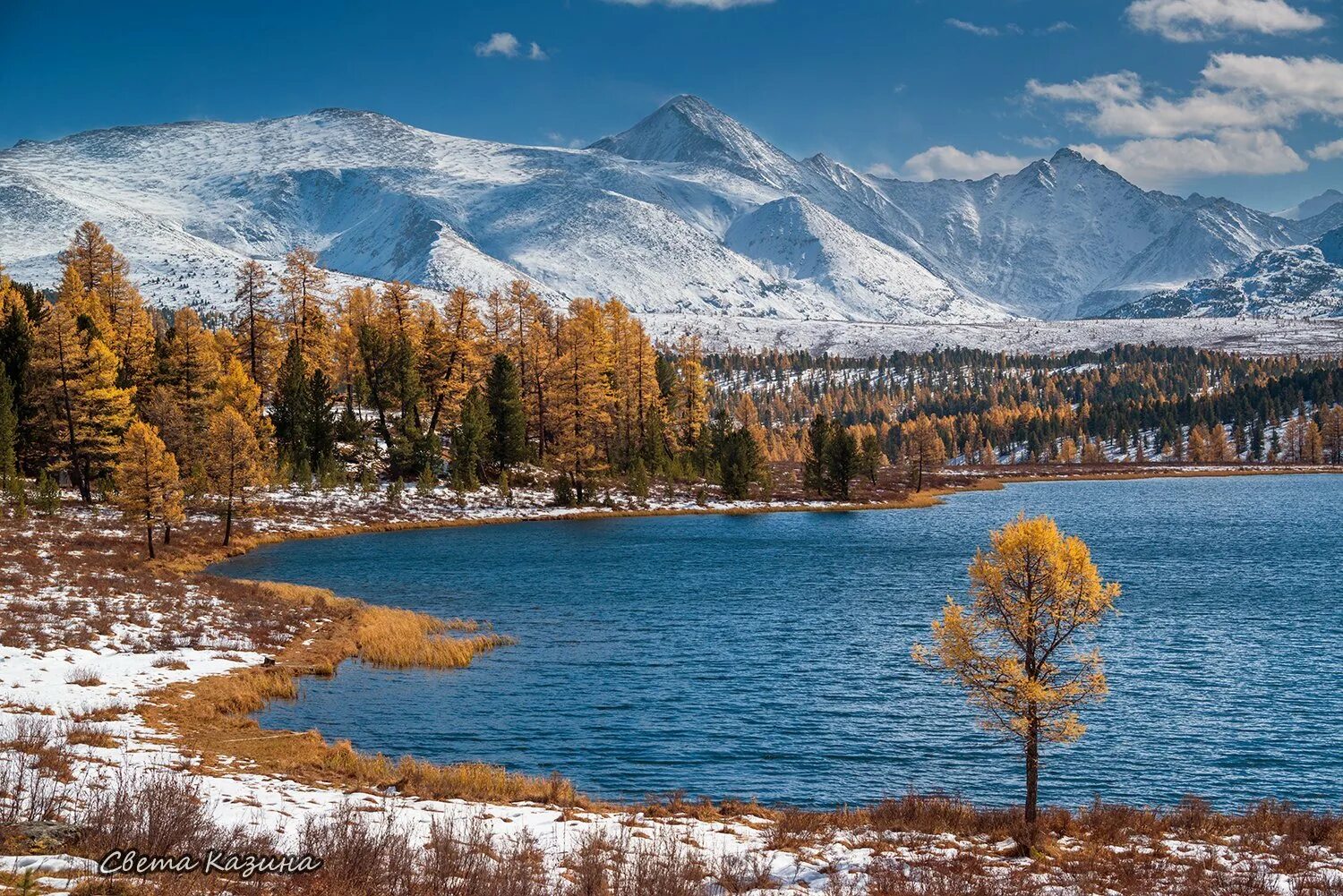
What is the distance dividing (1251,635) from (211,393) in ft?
264

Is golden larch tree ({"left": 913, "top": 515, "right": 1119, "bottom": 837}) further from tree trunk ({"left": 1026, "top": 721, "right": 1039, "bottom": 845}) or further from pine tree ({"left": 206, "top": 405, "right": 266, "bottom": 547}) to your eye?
pine tree ({"left": 206, "top": 405, "right": 266, "bottom": 547})

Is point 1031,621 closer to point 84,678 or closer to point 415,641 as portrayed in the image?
point 415,641

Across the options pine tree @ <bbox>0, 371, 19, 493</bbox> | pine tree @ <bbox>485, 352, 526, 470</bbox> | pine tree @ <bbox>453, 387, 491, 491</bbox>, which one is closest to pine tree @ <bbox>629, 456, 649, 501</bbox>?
pine tree @ <bbox>485, 352, 526, 470</bbox>

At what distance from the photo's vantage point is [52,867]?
12.2 meters

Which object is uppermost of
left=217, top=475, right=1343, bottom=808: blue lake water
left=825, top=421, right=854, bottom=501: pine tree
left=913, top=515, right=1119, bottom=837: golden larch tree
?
left=825, top=421, right=854, bottom=501: pine tree

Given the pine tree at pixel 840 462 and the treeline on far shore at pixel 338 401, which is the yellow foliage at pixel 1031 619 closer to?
the treeline on far shore at pixel 338 401

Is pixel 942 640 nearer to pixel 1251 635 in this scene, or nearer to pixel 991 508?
pixel 1251 635

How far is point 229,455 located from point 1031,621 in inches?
2434

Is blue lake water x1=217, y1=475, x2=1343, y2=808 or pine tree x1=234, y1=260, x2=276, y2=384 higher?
pine tree x1=234, y1=260, x2=276, y2=384

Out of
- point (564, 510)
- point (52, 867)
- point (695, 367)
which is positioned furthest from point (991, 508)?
point (52, 867)

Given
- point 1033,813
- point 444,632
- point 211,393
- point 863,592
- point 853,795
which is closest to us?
point 1033,813

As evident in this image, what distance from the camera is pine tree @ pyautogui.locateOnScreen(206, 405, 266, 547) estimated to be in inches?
2660

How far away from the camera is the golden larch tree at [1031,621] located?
22.2m

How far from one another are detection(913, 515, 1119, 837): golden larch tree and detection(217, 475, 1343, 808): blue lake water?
15.3 feet
